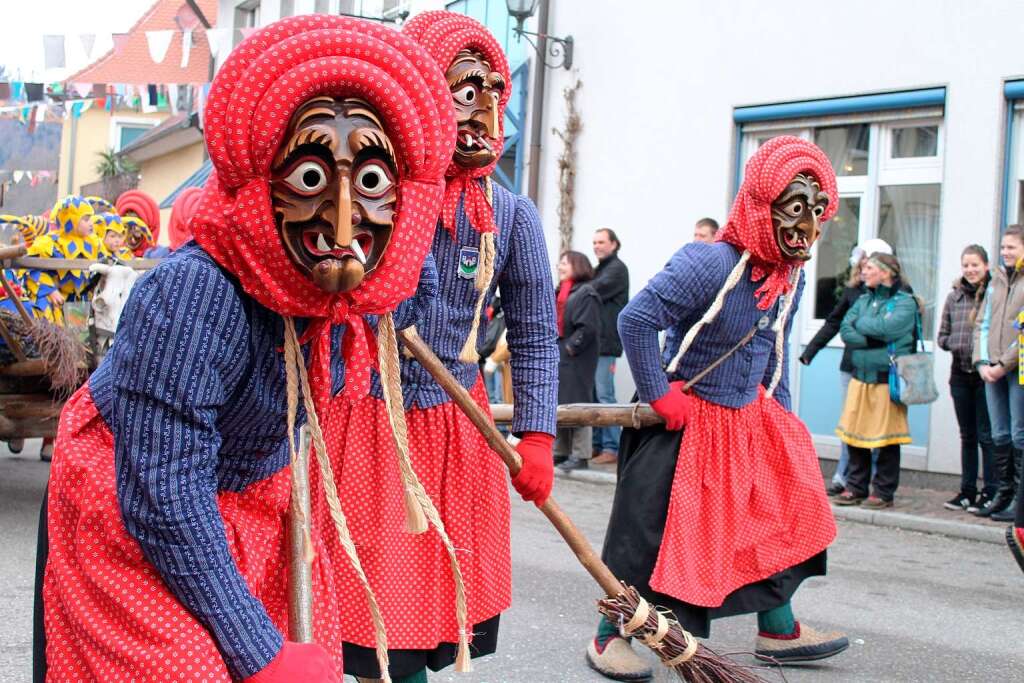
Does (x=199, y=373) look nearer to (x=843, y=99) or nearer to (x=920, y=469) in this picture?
(x=920, y=469)

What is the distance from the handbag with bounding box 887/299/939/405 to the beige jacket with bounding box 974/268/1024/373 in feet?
1.35

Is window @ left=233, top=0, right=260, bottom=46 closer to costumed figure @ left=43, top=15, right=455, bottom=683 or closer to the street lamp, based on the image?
the street lamp

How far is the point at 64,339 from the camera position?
6902 mm

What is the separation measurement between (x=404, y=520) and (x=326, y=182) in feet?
4.46

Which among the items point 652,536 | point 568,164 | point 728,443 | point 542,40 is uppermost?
point 542,40

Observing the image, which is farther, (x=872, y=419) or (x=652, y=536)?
(x=872, y=419)

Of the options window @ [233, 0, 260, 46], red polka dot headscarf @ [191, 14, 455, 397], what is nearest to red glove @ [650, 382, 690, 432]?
red polka dot headscarf @ [191, 14, 455, 397]

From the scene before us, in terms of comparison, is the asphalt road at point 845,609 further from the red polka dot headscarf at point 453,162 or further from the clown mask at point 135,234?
the clown mask at point 135,234

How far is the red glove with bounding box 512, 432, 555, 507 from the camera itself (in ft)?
10.5

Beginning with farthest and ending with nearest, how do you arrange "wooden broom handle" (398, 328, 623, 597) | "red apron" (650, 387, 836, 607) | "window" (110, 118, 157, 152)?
"window" (110, 118, 157, 152), "red apron" (650, 387, 836, 607), "wooden broom handle" (398, 328, 623, 597)

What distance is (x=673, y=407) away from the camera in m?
4.54

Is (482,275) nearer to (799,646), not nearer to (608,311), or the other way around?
(799,646)

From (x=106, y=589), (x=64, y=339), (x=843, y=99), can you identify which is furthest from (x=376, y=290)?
(x=843, y=99)

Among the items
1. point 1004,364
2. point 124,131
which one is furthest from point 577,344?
point 124,131
